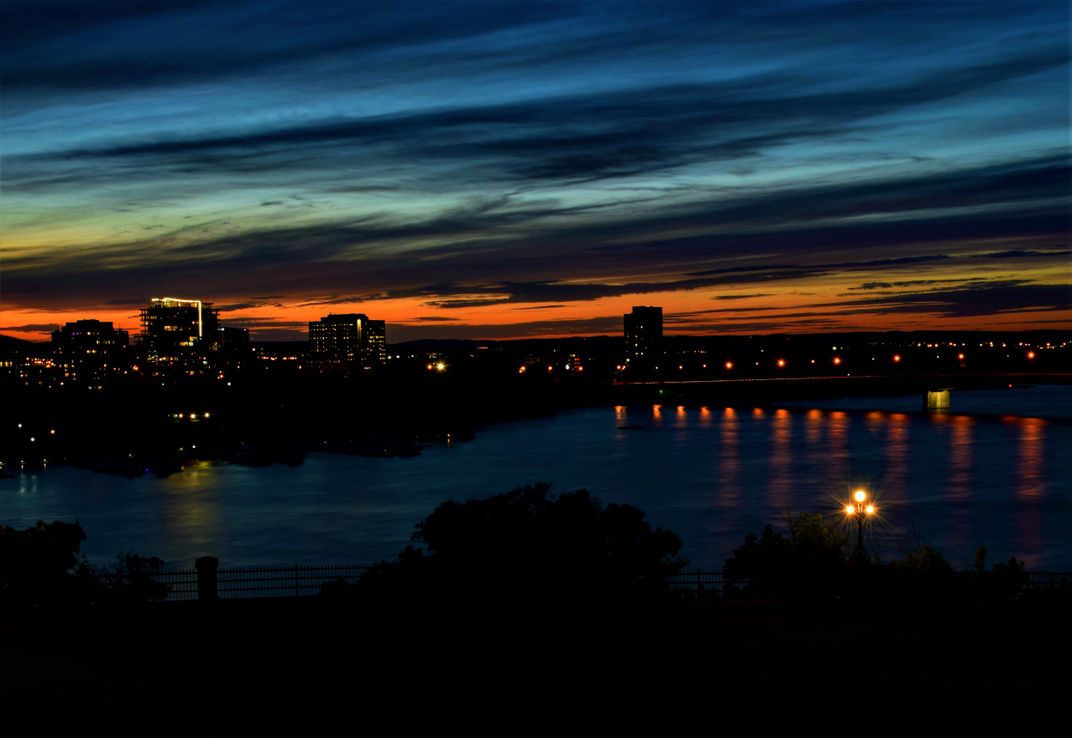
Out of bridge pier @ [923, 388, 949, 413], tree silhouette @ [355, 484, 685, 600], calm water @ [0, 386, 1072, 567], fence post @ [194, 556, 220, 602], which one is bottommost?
calm water @ [0, 386, 1072, 567]

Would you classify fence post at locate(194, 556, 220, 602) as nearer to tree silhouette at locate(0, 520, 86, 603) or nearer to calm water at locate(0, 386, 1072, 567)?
tree silhouette at locate(0, 520, 86, 603)

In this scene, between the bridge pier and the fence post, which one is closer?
the fence post

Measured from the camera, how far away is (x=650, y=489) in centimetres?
4856

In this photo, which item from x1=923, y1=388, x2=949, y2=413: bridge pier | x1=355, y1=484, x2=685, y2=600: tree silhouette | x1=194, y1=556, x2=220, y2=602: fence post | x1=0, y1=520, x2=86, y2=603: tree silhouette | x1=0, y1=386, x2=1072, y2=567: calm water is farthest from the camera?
x1=923, y1=388, x2=949, y2=413: bridge pier

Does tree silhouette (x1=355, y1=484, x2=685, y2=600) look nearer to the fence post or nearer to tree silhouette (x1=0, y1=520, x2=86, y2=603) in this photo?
the fence post

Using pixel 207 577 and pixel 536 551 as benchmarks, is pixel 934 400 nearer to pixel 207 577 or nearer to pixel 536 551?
pixel 207 577

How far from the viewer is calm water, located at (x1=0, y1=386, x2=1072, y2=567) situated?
35.5 m

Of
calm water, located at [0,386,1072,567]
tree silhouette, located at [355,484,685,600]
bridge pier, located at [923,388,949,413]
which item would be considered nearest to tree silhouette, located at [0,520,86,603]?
tree silhouette, located at [355,484,685,600]

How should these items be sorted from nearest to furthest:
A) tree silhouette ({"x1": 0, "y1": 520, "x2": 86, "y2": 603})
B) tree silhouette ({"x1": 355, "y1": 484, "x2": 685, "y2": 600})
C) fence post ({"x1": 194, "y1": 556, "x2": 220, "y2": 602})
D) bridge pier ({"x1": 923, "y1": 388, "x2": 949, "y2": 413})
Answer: tree silhouette ({"x1": 355, "y1": 484, "x2": 685, "y2": 600}) → fence post ({"x1": 194, "y1": 556, "x2": 220, "y2": 602}) → tree silhouette ({"x1": 0, "y1": 520, "x2": 86, "y2": 603}) → bridge pier ({"x1": 923, "y1": 388, "x2": 949, "y2": 413})

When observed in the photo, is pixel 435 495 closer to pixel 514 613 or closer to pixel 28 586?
pixel 28 586

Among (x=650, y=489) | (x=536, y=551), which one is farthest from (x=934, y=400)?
(x=536, y=551)

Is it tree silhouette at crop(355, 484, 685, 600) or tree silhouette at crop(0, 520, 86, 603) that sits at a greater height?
tree silhouette at crop(355, 484, 685, 600)

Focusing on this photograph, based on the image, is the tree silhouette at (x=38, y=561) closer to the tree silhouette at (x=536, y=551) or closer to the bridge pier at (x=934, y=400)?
the tree silhouette at (x=536, y=551)

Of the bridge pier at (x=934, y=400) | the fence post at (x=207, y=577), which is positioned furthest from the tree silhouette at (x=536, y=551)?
the bridge pier at (x=934, y=400)
